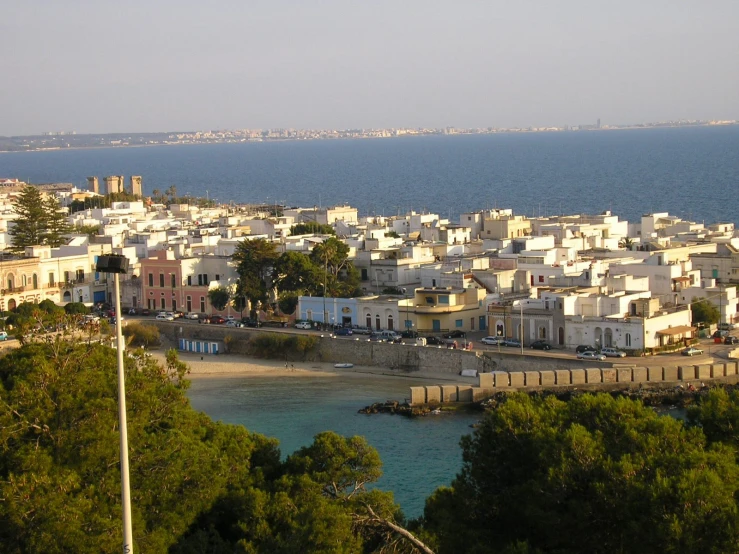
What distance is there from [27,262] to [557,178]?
79.0 meters

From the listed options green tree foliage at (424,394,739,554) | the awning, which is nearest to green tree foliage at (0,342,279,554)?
green tree foliage at (424,394,739,554)

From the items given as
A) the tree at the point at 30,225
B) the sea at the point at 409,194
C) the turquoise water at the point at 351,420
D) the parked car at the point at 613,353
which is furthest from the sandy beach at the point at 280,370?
the tree at the point at 30,225

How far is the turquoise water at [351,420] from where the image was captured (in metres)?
22.8

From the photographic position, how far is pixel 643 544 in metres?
13.6

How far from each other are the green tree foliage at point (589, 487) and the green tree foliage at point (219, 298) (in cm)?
2216

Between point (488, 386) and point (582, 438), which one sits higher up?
point (582, 438)

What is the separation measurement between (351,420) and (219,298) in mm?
12070

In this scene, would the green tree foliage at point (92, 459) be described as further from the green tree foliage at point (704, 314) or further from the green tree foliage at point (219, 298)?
the green tree foliage at point (219, 298)

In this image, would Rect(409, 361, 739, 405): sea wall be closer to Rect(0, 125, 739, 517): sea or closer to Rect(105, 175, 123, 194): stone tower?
Rect(0, 125, 739, 517): sea

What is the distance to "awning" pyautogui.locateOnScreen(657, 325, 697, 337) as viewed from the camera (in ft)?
102

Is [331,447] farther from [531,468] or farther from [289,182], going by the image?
[289,182]

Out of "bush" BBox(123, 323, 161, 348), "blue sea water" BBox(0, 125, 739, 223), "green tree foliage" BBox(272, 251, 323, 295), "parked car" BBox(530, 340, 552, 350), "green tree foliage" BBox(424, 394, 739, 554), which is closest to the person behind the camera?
"green tree foliage" BBox(424, 394, 739, 554)

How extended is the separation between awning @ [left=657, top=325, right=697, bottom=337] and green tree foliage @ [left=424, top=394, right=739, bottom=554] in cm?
1482

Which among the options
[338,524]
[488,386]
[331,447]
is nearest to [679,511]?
[338,524]
